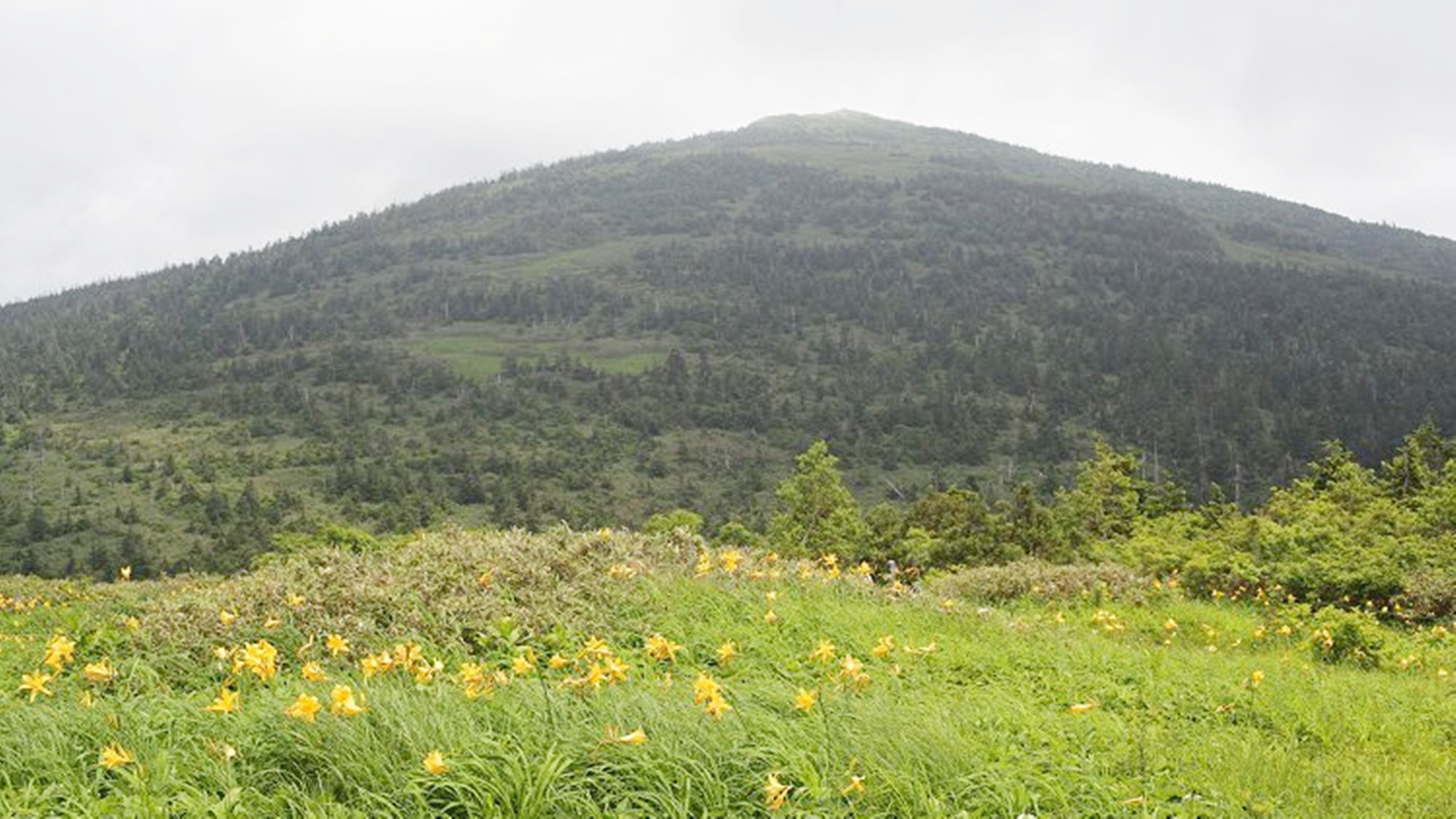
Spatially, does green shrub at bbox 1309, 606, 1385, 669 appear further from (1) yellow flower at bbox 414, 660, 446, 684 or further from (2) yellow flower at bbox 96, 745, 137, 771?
(2) yellow flower at bbox 96, 745, 137, 771

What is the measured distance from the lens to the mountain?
276 ft

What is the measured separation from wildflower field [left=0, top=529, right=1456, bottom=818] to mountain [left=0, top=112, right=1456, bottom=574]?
60.2 metres

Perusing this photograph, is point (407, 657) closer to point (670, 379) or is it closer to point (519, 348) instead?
point (670, 379)

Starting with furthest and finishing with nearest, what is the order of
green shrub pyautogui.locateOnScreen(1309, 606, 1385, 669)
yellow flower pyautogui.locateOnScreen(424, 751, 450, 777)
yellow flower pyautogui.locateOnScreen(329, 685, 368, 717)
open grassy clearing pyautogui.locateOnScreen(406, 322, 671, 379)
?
1. open grassy clearing pyautogui.locateOnScreen(406, 322, 671, 379)
2. green shrub pyautogui.locateOnScreen(1309, 606, 1385, 669)
3. yellow flower pyautogui.locateOnScreen(329, 685, 368, 717)
4. yellow flower pyautogui.locateOnScreen(424, 751, 450, 777)

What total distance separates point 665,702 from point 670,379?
124 meters

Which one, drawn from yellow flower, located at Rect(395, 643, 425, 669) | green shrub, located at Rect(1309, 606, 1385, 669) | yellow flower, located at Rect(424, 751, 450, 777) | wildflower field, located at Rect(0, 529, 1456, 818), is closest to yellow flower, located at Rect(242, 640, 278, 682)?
wildflower field, located at Rect(0, 529, 1456, 818)

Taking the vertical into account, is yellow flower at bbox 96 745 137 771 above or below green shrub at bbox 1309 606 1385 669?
above

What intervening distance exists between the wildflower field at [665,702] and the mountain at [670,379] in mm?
60240

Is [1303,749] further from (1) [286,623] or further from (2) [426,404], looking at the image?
(2) [426,404]

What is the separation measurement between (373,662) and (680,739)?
1.59 meters

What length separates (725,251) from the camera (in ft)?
655

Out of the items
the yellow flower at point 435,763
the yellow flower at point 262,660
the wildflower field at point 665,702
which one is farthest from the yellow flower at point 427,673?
the yellow flower at point 435,763

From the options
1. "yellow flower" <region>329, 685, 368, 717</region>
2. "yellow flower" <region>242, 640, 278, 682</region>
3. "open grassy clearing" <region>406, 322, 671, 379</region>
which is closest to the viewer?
"yellow flower" <region>329, 685, 368, 717</region>

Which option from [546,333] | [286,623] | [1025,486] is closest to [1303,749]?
[286,623]
